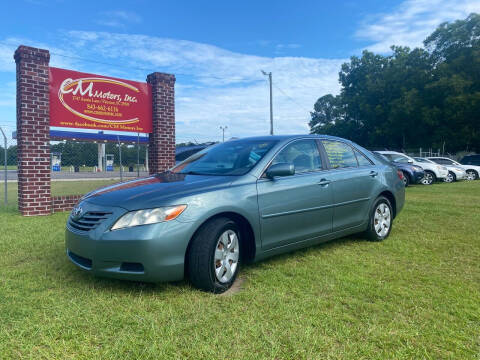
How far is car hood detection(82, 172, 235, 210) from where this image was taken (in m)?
3.08

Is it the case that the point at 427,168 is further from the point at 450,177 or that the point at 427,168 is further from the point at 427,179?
the point at 450,177

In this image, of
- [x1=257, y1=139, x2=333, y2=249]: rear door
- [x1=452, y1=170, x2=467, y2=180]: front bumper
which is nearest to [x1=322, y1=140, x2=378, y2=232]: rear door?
[x1=257, y1=139, x2=333, y2=249]: rear door

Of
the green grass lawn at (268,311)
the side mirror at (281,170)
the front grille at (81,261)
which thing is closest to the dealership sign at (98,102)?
the green grass lawn at (268,311)

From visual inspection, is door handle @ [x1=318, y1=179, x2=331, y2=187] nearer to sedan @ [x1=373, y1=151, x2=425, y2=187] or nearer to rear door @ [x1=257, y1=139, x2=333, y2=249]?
rear door @ [x1=257, y1=139, x2=333, y2=249]

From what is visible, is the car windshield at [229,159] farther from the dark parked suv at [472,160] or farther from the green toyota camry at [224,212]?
the dark parked suv at [472,160]

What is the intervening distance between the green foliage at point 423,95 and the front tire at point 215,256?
3165cm

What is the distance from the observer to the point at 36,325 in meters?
2.63

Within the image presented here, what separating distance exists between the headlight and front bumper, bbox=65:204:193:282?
40 mm

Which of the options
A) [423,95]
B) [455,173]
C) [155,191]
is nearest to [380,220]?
[155,191]

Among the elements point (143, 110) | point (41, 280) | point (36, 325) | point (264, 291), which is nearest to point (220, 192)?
point (264, 291)

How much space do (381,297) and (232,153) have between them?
7.17ft

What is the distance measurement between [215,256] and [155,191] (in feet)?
Result: 2.61

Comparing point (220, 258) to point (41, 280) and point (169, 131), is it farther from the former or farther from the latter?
point (169, 131)

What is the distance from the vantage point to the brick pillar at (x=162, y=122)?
9.32 meters
